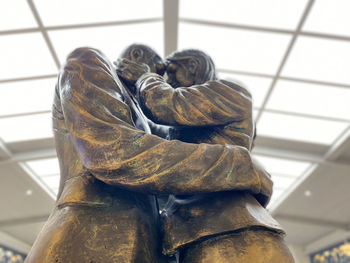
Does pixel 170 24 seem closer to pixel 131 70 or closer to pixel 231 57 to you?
pixel 231 57

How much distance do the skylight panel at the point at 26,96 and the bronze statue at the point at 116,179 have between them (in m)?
3.91

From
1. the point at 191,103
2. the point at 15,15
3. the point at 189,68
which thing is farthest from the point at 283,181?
the point at 191,103

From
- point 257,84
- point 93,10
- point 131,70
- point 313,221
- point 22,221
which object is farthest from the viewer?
point 313,221

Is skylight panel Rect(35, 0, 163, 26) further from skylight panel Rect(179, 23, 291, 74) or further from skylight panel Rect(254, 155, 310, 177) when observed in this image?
skylight panel Rect(254, 155, 310, 177)

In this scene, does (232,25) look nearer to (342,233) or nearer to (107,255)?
(107,255)

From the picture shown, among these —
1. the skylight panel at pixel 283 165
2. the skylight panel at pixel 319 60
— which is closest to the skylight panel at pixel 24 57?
the skylight panel at pixel 319 60

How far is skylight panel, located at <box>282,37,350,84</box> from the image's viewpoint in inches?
159

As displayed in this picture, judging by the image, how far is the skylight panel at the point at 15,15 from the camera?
3598 millimetres

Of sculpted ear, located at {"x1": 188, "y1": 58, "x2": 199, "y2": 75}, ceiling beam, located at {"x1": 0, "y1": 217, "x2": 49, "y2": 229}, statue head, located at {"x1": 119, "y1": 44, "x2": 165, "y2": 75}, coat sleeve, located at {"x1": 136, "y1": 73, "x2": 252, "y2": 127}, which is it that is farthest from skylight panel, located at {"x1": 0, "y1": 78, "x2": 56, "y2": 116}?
ceiling beam, located at {"x1": 0, "y1": 217, "x2": 49, "y2": 229}

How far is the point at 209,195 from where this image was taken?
3.77ft

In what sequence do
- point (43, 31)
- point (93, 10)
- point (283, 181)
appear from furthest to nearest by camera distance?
point (283, 181), point (43, 31), point (93, 10)

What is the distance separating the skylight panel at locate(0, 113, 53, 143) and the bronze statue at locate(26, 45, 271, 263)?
454cm

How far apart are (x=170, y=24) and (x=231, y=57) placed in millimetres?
970

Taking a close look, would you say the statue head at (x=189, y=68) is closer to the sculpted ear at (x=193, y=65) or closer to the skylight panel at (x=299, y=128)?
the sculpted ear at (x=193, y=65)
